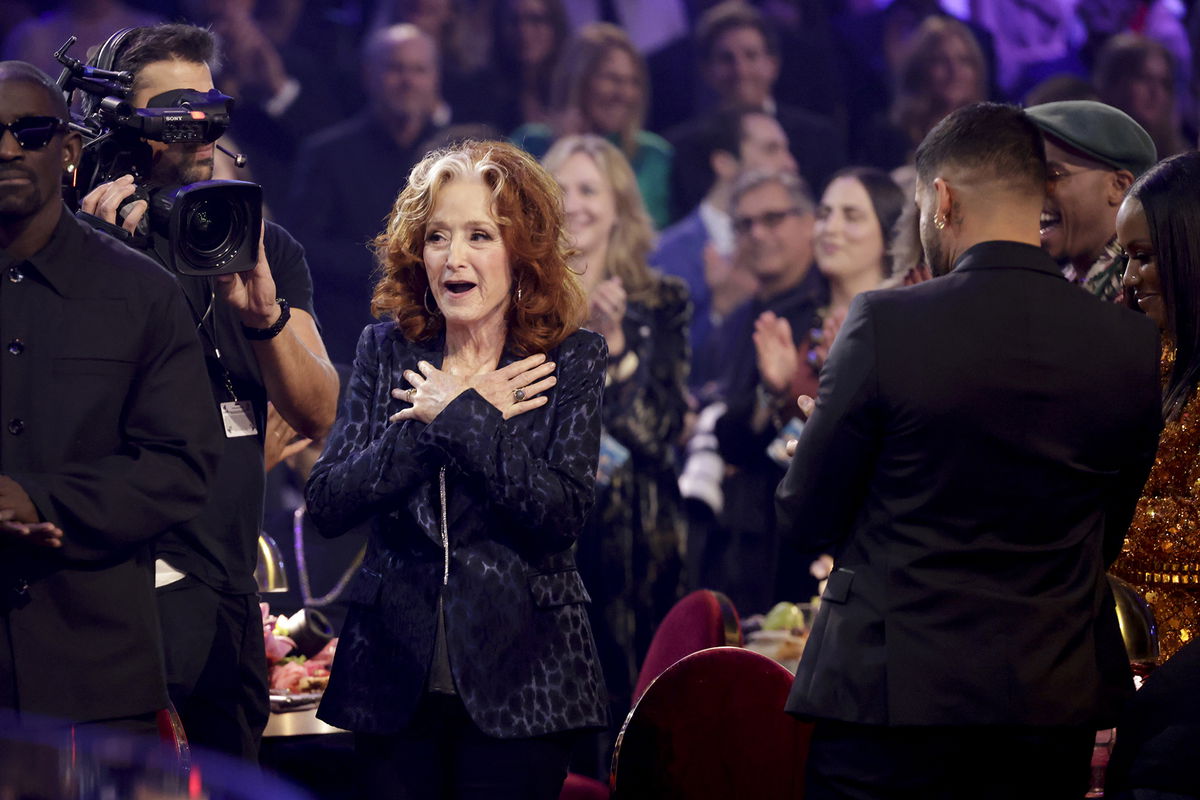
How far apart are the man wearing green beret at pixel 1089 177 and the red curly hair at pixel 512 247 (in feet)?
4.53

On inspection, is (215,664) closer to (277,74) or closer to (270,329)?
(270,329)

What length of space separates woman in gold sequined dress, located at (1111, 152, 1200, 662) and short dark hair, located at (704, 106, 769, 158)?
3924mm

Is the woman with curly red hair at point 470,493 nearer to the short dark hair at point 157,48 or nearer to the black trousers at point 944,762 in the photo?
the black trousers at point 944,762

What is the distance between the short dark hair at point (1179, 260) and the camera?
246 cm

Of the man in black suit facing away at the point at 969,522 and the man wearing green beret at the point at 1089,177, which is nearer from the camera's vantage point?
the man in black suit facing away at the point at 969,522

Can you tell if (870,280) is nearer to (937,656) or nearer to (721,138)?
(721,138)

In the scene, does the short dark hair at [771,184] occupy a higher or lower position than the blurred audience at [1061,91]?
lower

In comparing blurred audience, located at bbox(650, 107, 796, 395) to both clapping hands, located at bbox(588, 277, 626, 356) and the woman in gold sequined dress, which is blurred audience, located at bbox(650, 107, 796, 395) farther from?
the woman in gold sequined dress

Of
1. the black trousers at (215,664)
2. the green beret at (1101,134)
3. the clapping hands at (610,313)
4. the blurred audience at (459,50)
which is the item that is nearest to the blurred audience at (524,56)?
the blurred audience at (459,50)

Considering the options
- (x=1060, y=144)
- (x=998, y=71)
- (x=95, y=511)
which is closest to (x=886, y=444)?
(x=95, y=511)

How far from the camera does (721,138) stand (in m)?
6.40

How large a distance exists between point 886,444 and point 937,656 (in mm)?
307

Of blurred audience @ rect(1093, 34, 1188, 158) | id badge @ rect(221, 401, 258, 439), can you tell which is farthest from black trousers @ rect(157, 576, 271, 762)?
blurred audience @ rect(1093, 34, 1188, 158)

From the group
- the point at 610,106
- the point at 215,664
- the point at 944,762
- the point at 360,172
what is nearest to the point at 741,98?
the point at 610,106
